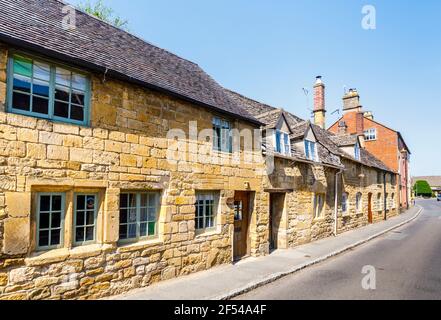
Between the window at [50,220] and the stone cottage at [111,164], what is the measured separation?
2 centimetres

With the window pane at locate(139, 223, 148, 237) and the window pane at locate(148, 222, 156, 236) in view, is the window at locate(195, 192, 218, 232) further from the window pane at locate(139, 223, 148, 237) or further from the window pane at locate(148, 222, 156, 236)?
the window pane at locate(139, 223, 148, 237)

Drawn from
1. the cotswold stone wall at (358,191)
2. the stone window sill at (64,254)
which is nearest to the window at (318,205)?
the cotswold stone wall at (358,191)

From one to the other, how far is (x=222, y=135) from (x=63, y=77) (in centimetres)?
474

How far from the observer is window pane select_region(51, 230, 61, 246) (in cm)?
571

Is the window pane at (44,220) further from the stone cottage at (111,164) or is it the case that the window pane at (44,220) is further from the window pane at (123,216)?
the window pane at (123,216)

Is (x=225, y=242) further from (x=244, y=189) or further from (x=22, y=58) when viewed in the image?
(x=22, y=58)

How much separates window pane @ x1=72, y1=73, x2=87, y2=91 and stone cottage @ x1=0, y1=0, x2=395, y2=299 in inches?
0.9

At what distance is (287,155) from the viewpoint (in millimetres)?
11789

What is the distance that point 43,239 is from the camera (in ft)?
18.3

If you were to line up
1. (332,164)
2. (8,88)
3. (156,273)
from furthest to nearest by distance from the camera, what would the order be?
(332,164) < (156,273) < (8,88)

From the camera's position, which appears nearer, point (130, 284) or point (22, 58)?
point (22, 58)

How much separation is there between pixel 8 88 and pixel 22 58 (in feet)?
2.08

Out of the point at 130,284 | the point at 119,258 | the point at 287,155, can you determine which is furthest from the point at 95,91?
the point at 287,155

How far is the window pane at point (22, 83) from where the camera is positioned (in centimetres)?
528
